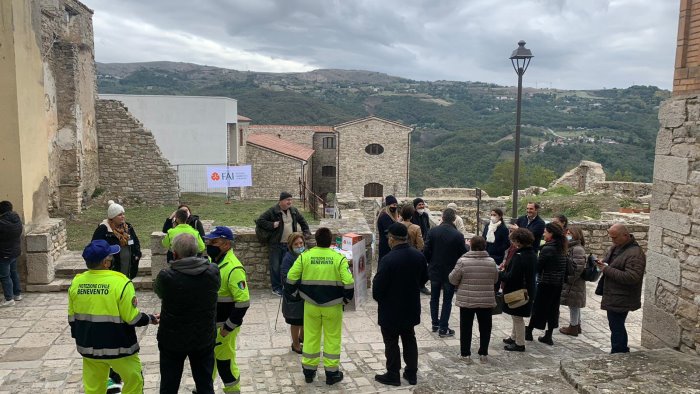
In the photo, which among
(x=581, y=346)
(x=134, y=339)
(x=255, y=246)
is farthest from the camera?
(x=255, y=246)

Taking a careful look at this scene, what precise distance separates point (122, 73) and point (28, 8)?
15622 cm

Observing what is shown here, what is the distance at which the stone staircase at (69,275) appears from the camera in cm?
826

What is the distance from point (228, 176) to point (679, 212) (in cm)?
1974

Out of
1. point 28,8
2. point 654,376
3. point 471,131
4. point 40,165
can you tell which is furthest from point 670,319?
point 471,131

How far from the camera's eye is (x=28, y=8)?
8.74 metres

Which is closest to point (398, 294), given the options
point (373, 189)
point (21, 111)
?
point (21, 111)

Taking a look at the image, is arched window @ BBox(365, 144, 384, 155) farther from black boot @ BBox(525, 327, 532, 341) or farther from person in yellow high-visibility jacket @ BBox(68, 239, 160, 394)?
person in yellow high-visibility jacket @ BBox(68, 239, 160, 394)

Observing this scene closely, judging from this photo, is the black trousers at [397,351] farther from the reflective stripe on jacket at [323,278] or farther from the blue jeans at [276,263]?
the blue jeans at [276,263]

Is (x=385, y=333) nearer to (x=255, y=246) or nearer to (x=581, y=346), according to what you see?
(x=581, y=346)

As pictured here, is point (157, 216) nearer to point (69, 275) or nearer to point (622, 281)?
point (69, 275)

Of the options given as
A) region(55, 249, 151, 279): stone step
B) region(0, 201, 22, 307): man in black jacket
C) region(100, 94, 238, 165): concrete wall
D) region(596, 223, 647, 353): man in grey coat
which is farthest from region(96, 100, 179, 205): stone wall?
region(596, 223, 647, 353): man in grey coat

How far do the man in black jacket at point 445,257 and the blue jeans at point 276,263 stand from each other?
2.47 m

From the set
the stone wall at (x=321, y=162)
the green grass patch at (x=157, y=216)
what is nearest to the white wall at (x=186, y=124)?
the green grass patch at (x=157, y=216)

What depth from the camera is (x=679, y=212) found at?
5531 millimetres
